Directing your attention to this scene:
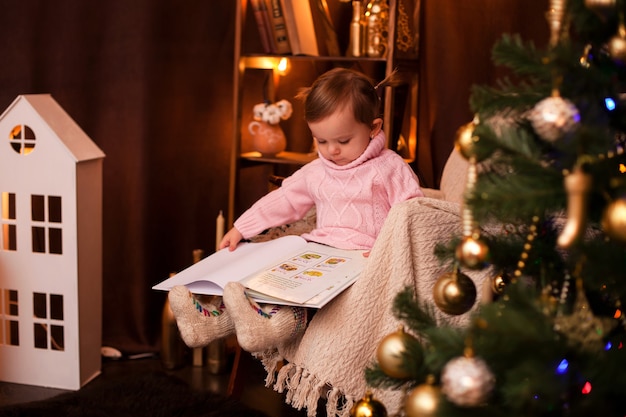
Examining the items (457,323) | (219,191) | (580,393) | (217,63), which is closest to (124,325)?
(219,191)

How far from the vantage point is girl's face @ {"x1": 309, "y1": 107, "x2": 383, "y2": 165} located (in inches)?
73.3

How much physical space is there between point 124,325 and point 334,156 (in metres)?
1.18

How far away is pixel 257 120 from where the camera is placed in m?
2.60

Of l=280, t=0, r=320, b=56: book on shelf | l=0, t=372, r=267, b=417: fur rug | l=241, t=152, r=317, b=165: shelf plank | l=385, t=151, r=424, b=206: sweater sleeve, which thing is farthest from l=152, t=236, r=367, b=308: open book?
l=280, t=0, r=320, b=56: book on shelf

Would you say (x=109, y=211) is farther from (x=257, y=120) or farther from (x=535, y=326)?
(x=535, y=326)

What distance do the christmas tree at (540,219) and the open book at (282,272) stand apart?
0.48 meters

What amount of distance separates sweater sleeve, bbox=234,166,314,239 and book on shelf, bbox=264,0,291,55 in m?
0.62

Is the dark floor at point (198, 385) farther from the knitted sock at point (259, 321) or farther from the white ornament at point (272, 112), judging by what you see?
the white ornament at point (272, 112)

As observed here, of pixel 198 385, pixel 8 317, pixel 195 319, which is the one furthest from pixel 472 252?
pixel 8 317

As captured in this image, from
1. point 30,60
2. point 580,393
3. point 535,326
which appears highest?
point 30,60

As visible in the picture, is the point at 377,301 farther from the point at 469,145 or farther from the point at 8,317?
the point at 8,317

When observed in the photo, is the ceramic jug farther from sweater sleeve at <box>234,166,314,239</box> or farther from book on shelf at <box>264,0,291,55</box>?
sweater sleeve at <box>234,166,314,239</box>

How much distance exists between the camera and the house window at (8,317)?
234 centimetres

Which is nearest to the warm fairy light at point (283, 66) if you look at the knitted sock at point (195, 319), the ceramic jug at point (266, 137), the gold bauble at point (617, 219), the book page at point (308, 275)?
the ceramic jug at point (266, 137)
